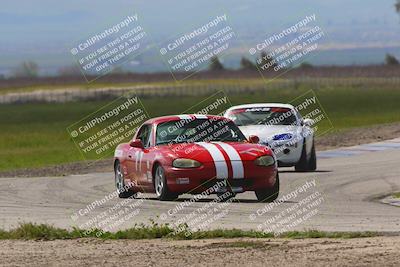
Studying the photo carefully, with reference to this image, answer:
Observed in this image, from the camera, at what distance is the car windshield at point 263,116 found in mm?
25578

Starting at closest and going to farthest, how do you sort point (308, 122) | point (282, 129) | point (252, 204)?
point (252, 204)
point (282, 129)
point (308, 122)

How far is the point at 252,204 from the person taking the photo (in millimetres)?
18453

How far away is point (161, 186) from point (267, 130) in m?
6.13

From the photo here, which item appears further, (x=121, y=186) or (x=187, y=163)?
(x=121, y=186)

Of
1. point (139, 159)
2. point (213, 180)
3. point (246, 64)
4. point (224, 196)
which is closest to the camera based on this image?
point (213, 180)

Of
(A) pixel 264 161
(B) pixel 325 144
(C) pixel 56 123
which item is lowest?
(C) pixel 56 123

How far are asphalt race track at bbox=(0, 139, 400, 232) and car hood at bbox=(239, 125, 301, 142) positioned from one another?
0.83 meters

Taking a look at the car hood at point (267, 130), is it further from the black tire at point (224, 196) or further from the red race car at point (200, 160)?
the black tire at point (224, 196)

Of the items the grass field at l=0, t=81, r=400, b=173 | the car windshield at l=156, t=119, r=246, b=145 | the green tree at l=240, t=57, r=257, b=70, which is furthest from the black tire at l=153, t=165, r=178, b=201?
the green tree at l=240, t=57, r=257, b=70

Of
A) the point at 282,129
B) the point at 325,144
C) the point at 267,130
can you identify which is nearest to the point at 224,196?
the point at 267,130

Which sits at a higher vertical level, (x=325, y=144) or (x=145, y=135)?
(x=145, y=135)

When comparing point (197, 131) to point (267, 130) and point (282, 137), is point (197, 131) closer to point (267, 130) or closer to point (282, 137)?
point (267, 130)

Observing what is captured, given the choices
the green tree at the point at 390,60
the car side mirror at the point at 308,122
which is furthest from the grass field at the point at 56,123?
the green tree at the point at 390,60

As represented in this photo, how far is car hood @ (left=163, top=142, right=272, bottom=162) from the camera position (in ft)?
61.0
